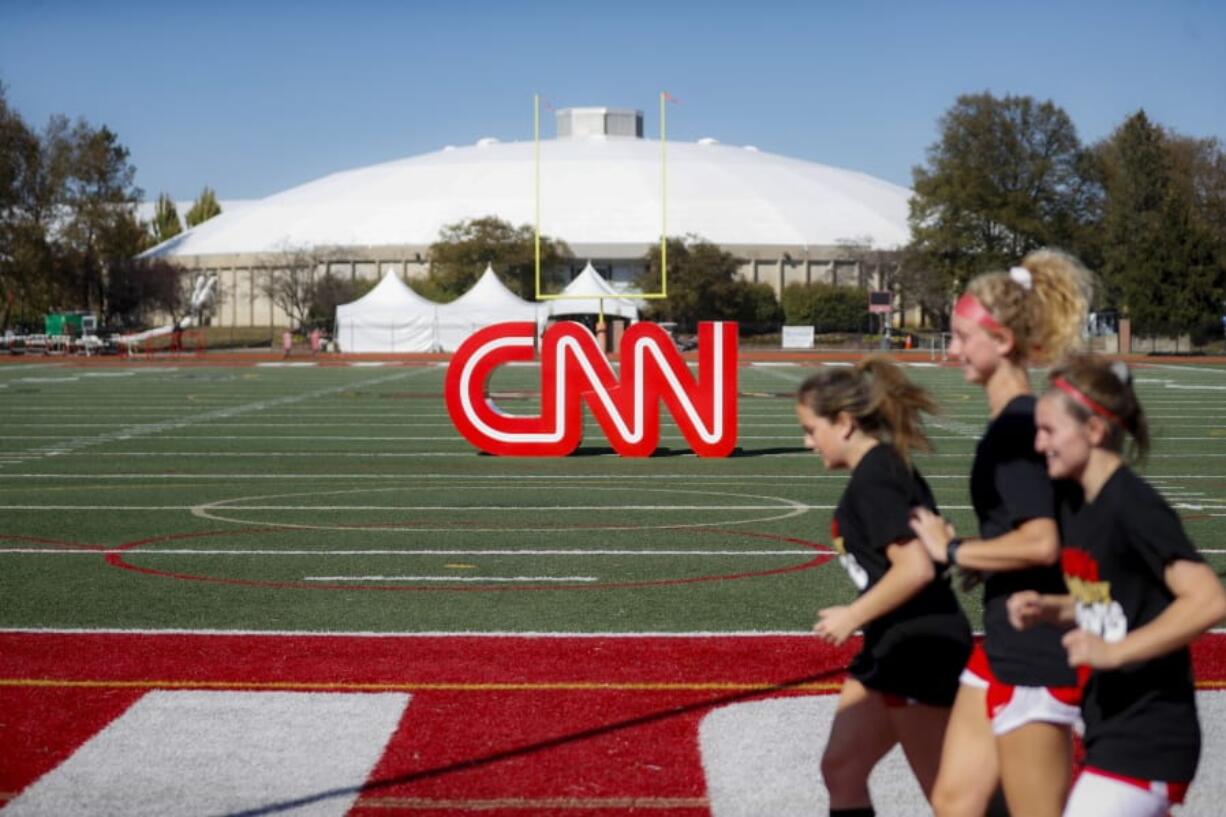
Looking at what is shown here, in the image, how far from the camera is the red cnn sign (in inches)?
745

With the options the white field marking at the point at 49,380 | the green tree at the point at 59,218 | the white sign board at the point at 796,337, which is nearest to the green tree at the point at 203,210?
the green tree at the point at 59,218

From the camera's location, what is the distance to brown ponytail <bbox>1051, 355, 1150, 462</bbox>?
4027mm

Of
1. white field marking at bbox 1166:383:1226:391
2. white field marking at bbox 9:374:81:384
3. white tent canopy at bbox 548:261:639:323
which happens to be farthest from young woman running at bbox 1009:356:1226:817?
white tent canopy at bbox 548:261:639:323

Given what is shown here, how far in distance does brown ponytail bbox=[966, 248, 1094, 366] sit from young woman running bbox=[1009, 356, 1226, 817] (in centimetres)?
45

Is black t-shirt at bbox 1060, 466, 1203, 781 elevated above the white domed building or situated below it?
below

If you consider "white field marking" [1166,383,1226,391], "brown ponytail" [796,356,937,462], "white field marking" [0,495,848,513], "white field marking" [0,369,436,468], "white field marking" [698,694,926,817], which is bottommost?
"white field marking" [1166,383,1226,391]

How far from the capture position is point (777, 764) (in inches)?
250

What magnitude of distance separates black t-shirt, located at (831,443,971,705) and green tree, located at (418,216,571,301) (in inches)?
3346

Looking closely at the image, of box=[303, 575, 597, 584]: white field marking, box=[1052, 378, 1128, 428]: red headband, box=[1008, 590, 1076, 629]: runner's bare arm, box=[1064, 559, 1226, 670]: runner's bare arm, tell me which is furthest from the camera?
box=[303, 575, 597, 584]: white field marking

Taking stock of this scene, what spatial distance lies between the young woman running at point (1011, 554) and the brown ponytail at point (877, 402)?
0.20 m

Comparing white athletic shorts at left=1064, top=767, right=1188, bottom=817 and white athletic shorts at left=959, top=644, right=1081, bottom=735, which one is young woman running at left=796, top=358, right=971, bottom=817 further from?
white athletic shorts at left=1064, top=767, right=1188, bottom=817

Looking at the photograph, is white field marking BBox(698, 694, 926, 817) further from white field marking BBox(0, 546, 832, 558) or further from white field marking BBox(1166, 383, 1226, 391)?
white field marking BBox(1166, 383, 1226, 391)

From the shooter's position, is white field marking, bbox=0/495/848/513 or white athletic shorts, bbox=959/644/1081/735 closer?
white athletic shorts, bbox=959/644/1081/735

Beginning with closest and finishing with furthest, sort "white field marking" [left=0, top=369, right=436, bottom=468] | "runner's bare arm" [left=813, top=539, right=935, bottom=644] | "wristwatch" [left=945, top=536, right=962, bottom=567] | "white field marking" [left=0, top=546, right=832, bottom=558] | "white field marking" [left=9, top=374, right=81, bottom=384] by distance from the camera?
"wristwatch" [left=945, top=536, right=962, bottom=567] < "runner's bare arm" [left=813, top=539, right=935, bottom=644] < "white field marking" [left=0, top=546, right=832, bottom=558] < "white field marking" [left=0, top=369, right=436, bottom=468] < "white field marking" [left=9, top=374, right=81, bottom=384]
